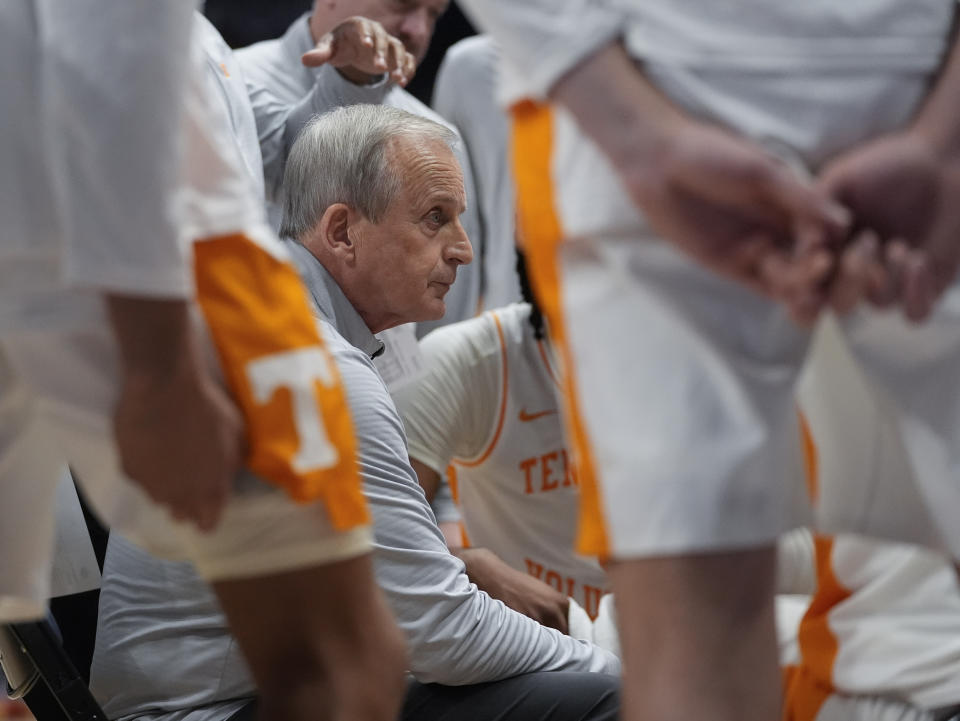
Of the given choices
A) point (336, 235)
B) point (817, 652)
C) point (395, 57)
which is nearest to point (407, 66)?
point (395, 57)

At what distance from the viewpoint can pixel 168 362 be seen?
37.8 inches

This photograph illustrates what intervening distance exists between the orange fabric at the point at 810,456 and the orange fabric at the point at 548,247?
0.17 metres

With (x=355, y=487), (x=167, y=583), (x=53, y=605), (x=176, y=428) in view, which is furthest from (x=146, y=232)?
(x=53, y=605)

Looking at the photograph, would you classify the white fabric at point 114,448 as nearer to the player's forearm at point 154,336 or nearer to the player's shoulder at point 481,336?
the player's forearm at point 154,336

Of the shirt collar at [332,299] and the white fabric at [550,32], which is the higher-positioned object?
the white fabric at [550,32]

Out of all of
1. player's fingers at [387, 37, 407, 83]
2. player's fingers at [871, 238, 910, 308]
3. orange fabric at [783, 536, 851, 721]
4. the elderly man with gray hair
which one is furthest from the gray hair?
player's fingers at [871, 238, 910, 308]

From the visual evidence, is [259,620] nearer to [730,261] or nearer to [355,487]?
[355,487]

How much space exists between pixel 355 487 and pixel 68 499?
906 mm

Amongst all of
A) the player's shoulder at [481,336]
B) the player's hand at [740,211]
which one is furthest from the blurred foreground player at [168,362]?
the player's shoulder at [481,336]

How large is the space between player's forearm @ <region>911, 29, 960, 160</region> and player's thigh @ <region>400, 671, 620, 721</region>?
105 centimetres

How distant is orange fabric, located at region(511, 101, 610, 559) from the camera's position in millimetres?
1001

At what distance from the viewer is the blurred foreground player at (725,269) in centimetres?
95

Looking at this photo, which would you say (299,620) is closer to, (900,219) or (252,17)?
(900,219)

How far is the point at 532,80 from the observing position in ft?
3.34
